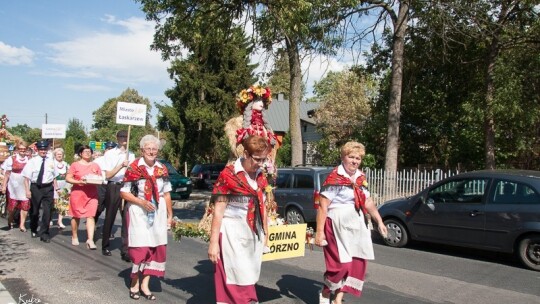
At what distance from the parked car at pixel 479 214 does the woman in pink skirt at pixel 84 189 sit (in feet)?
17.1

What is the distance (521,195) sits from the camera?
787 cm

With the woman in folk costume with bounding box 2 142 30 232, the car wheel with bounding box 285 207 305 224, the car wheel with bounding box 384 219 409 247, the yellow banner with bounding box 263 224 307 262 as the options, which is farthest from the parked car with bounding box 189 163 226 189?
the yellow banner with bounding box 263 224 307 262

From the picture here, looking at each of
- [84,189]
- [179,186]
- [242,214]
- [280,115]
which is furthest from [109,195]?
[280,115]

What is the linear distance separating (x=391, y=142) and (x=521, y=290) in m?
9.33

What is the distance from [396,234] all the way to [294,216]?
314cm

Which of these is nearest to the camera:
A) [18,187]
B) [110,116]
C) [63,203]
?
[18,187]

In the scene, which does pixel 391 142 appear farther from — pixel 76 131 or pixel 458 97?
pixel 76 131

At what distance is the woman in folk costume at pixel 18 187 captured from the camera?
→ 10491 millimetres

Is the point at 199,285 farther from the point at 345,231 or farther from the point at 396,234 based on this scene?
the point at 396,234

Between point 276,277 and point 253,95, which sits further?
point 276,277

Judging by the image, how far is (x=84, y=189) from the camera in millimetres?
8719

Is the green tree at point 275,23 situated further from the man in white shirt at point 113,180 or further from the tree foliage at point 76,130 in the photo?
the tree foliage at point 76,130

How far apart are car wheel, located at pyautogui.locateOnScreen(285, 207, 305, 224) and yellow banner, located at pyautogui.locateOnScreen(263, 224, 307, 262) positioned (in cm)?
652

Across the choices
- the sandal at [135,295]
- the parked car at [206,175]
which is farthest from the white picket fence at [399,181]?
the parked car at [206,175]
